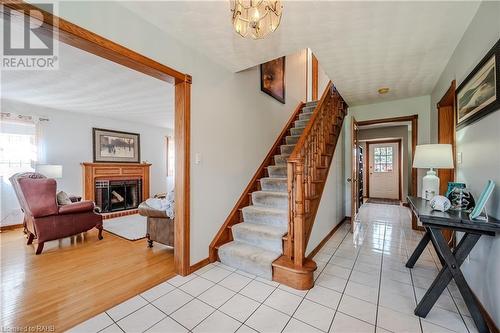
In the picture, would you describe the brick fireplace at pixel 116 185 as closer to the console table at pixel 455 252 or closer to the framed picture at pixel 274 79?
the framed picture at pixel 274 79

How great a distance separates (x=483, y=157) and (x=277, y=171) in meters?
2.30

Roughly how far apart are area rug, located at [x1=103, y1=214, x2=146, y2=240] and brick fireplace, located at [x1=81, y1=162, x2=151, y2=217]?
467mm

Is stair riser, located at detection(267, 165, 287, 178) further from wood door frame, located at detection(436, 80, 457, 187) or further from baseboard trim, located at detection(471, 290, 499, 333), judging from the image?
baseboard trim, located at detection(471, 290, 499, 333)

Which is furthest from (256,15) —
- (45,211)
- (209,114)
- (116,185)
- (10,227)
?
(10,227)

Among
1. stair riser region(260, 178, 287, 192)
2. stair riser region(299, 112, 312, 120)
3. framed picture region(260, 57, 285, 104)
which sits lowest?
stair riser region(260, 178, 287, 192)

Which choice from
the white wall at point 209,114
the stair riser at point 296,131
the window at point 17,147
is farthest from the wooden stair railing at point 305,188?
the window at point 17,147

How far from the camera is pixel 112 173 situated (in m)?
5.30

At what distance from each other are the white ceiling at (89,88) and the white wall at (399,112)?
12.2ft

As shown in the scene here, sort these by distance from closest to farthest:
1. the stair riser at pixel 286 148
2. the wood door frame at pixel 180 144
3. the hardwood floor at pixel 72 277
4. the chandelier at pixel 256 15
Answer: the chandelier at pixel 256 15
the hardwood floor at pixel 72 277
the wood door frame at pixel 180 144
the stair riser at pixel 286 148

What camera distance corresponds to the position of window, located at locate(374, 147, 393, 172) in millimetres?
7611

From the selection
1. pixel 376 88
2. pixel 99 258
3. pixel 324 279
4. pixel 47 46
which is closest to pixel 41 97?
pixel 47 46

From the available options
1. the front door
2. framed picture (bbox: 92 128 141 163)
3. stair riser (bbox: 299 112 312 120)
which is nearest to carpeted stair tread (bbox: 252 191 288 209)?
stair riser (bbox: 299 112 312 120)

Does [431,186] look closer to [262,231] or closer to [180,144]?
[262,231]

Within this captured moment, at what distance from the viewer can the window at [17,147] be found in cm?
401
